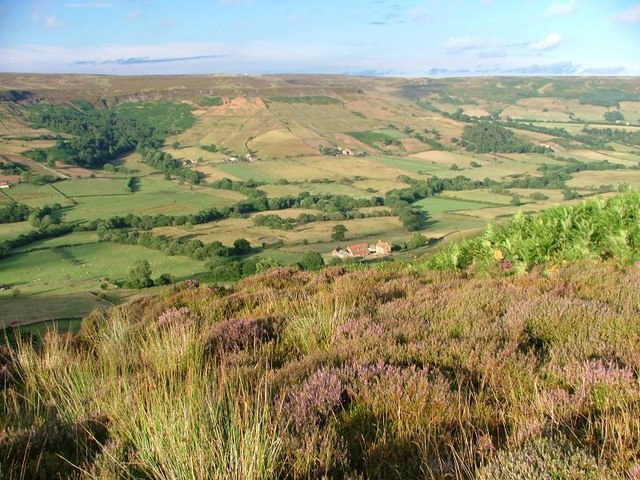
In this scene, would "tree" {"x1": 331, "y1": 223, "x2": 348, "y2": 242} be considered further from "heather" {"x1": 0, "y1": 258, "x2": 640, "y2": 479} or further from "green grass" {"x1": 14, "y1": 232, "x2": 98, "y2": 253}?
"heather" {"x1": 0, "y1": 258, "x2": 640, "y2": 479}

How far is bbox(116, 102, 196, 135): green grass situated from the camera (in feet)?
432

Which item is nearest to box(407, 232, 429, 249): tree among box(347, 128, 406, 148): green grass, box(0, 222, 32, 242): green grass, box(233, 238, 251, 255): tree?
box(233, 238, 251, 255): tree

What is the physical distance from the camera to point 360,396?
12.6 feet

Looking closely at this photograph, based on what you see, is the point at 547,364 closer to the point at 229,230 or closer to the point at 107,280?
the point at 107,280

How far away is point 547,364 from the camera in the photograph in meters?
4.31

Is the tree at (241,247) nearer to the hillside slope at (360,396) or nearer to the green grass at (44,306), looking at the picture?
the green grass at (44,306)

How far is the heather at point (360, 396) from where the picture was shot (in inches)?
114

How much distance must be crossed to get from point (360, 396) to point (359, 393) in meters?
0.02

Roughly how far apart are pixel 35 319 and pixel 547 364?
70.9ft

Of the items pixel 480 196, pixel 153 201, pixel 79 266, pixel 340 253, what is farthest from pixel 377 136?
pixel 79 266

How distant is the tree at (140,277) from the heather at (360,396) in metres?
27.8

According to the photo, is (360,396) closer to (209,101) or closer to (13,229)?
(13,229)

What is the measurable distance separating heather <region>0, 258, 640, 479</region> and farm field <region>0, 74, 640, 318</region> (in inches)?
766

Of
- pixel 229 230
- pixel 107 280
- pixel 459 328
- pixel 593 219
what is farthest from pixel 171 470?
pixel 229 230
